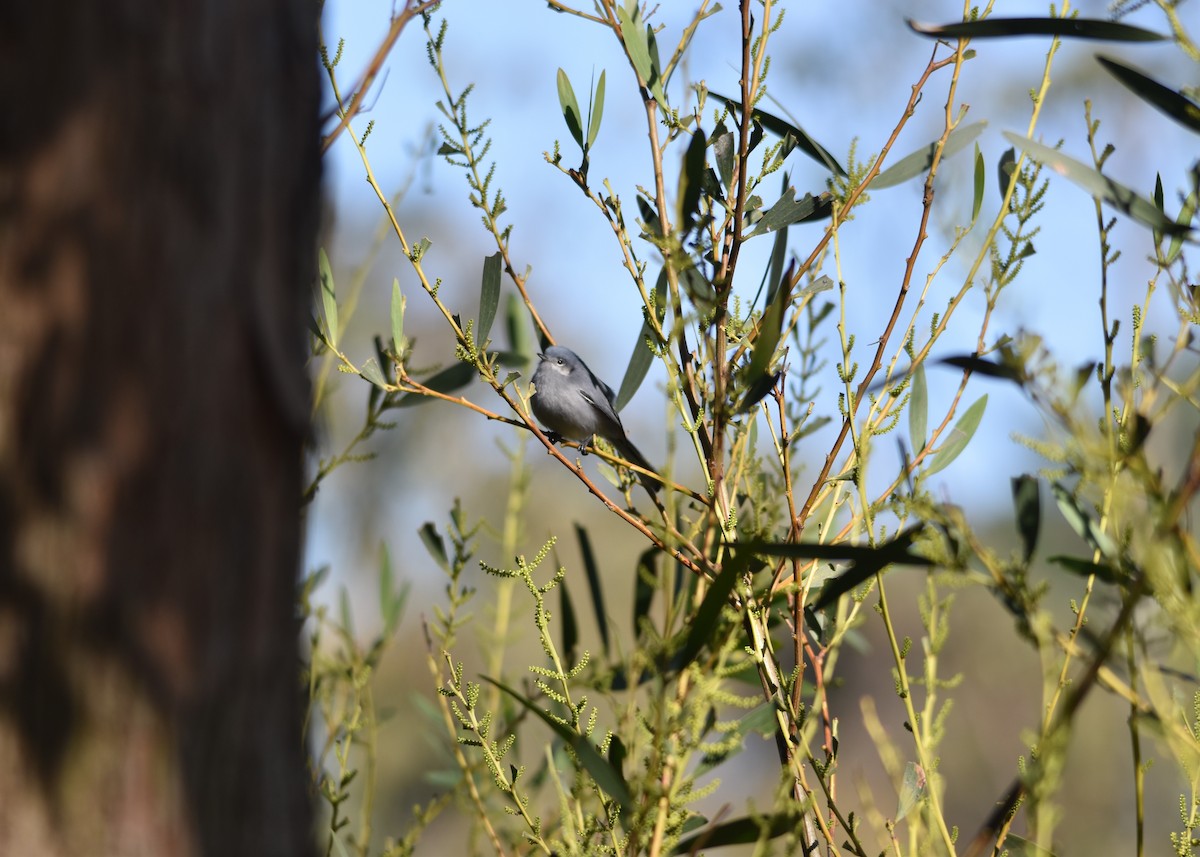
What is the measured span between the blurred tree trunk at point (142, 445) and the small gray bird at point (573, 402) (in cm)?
398

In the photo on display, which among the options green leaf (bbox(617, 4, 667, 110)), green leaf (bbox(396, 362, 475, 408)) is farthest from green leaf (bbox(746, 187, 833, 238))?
green leaf (bbox(396, 362, 475, 408))

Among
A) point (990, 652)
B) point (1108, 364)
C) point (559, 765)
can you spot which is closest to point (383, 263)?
point (990, 652)

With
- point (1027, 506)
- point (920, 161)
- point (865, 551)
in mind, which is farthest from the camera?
point (920, 161)

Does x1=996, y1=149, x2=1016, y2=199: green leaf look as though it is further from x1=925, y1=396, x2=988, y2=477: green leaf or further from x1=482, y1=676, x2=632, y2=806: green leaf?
x1=482, y1=676, x2=632, y2=806: green leaf

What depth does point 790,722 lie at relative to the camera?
1.77m

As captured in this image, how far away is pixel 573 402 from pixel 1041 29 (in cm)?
383

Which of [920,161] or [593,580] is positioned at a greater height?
[920,161]

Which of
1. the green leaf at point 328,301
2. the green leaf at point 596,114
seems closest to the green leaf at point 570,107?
the green leaf at point 596,114

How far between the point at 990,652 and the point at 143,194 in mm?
15747

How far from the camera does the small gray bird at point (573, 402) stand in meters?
5.25

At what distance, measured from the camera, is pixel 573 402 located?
526 centimetres

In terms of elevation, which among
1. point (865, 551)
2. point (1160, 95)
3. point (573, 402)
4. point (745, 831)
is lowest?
point (745, 831)

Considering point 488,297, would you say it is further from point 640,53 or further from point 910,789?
point 910,789

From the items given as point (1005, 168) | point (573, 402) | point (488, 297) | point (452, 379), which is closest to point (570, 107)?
point (488, 297)
